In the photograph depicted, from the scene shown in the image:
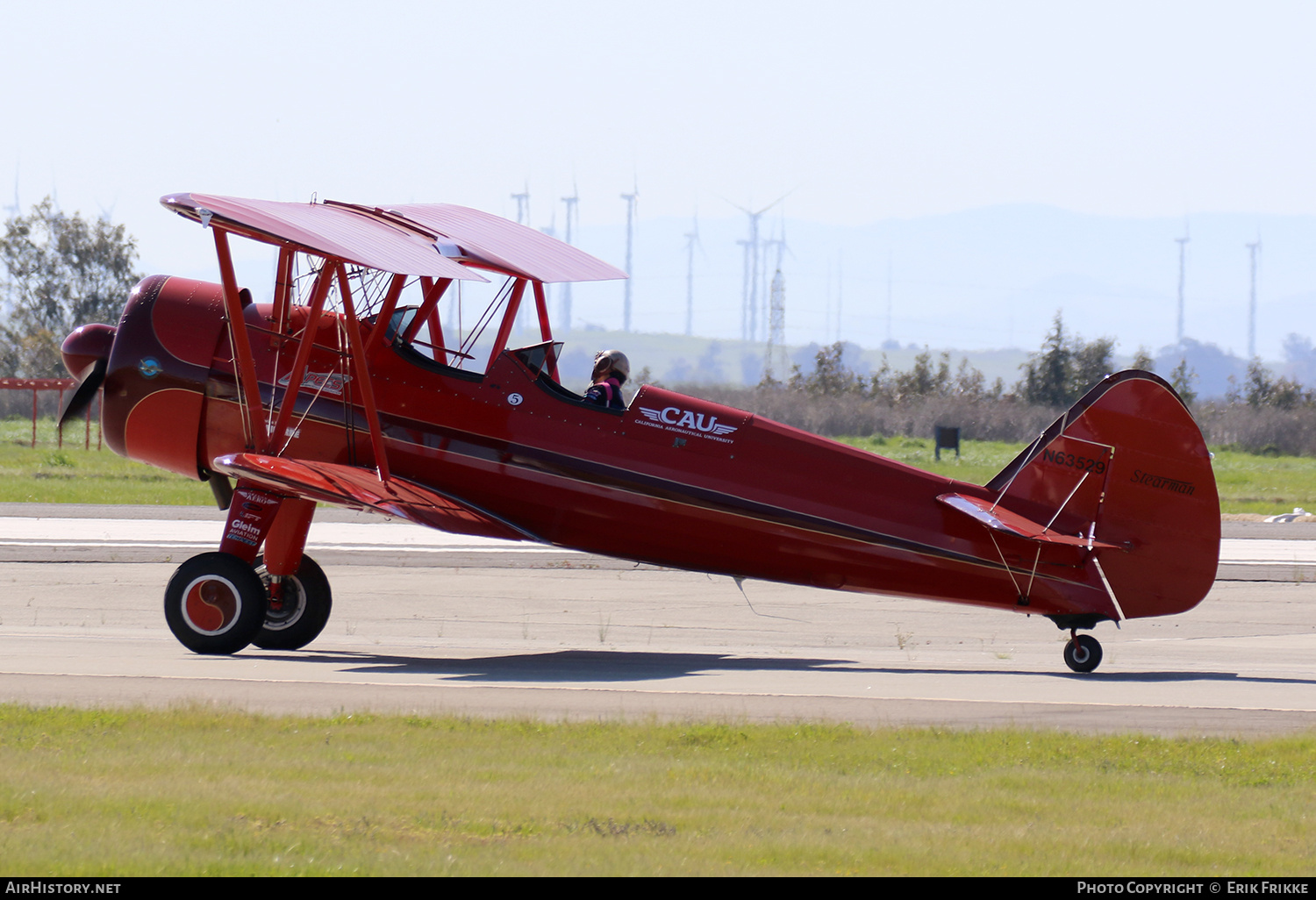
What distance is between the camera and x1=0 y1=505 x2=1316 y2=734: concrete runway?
945cm

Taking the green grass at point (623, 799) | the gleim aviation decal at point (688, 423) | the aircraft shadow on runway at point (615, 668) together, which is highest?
the gleim aviation decal at point (688, 423)

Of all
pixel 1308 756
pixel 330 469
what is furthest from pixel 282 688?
pixel 1308 756

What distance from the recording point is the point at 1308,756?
810cm

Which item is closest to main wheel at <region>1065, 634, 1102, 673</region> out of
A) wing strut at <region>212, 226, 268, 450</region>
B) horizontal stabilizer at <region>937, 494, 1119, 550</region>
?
horizontal stabilizer at <region>937, 494, 1119, 550</region>

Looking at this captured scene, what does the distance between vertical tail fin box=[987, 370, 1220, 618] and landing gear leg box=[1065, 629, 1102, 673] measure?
0.37 metres

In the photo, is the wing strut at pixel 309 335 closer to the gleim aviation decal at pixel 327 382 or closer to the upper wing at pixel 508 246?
the gleim aviation decal at pixel 327 382

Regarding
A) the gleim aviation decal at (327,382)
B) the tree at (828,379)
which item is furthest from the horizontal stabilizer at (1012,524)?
the tree at (828,379)

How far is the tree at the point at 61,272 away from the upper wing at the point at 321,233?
51.6m

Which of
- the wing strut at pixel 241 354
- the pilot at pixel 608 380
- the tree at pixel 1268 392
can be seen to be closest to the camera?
the wing strut at pixel 241 354

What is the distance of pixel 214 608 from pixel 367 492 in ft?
5.28

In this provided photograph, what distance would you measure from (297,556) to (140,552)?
7.75 metres

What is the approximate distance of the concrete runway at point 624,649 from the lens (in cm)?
945

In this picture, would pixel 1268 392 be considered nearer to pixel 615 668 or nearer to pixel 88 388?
pixel 615 668
